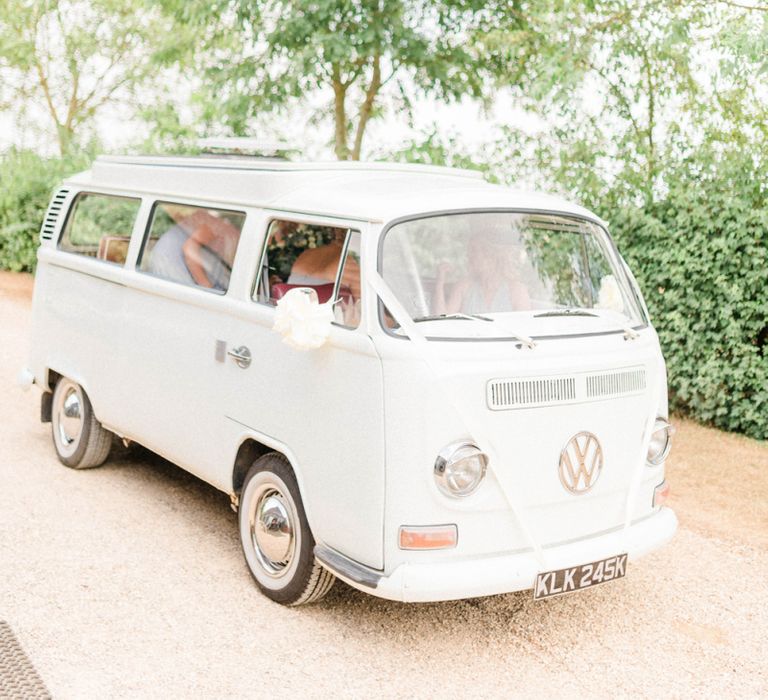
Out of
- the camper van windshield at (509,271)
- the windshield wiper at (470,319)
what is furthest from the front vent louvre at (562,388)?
the camper van windshield at (509,271)

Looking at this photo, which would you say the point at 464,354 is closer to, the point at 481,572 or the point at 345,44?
the point at 481,572

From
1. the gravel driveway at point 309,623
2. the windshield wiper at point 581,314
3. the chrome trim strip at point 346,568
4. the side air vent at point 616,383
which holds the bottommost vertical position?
the gravel driveway at point 309,623

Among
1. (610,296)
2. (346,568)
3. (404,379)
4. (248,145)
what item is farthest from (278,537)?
(248,145)

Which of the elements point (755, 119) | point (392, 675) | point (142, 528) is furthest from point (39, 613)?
point (755, 119)

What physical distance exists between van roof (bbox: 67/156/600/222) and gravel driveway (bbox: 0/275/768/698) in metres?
1.92

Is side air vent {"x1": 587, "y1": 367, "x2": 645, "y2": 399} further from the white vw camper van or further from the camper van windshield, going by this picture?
the camper van windshield

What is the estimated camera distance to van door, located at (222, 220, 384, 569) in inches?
157

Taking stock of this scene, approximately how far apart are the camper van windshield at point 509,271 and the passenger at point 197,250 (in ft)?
4.00

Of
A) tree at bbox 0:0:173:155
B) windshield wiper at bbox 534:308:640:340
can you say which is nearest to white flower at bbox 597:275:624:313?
windshield wiper at bbox 534:308:640:340

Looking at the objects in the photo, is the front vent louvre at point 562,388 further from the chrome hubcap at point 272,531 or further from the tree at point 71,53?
the tree at point 71,53

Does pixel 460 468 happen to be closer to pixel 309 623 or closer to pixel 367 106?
pixel 309 623

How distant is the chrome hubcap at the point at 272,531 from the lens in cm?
458

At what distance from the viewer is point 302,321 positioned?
4.14 metres

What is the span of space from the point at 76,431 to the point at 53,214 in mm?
1619
